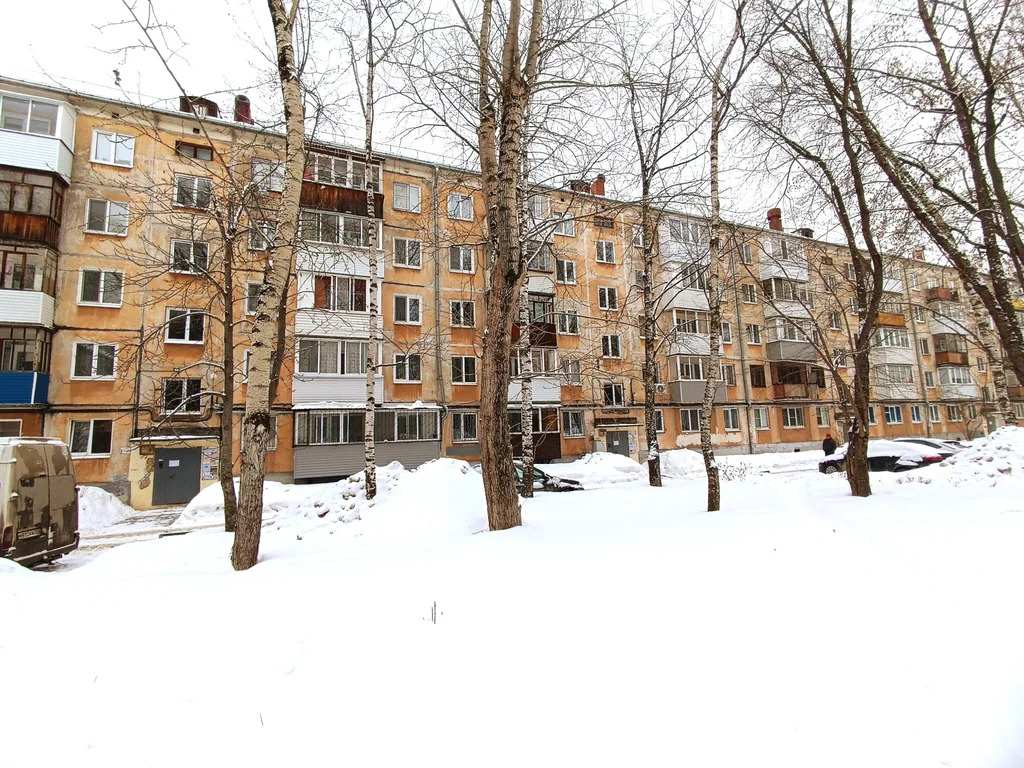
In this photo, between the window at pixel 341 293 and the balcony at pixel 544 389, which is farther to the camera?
the balcony at pixel 544 389

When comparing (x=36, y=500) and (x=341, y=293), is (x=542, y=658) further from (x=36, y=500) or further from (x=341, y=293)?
(x=341, y=293)

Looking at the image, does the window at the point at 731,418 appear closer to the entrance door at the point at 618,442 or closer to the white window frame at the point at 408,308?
the entrance door at the point at 618,442

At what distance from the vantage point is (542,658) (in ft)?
10.5

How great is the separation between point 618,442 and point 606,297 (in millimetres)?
8748

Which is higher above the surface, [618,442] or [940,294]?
[940,294]

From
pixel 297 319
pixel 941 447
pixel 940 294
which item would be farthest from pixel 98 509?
pixel 940 294

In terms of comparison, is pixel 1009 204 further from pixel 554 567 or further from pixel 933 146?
pixel 554 567

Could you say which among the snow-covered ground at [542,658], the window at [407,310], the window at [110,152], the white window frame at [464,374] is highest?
the window at [110,152]

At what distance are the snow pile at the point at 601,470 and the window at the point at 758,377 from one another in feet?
43.0

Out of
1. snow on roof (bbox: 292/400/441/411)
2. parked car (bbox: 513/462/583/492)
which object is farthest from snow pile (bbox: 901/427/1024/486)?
snow on roof (bbox: 292/400/441/411)

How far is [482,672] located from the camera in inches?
121

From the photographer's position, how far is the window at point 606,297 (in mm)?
29562

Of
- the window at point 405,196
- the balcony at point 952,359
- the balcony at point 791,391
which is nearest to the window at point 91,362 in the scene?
the window at point 405,196

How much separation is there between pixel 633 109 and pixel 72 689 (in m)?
14.7
